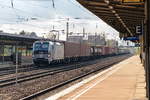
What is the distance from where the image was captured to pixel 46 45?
38.8 metres

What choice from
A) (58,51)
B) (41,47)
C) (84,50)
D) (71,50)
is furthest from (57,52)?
(84,50)

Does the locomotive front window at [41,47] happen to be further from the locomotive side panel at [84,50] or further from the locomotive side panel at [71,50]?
the locomotive side panel at [84,50]

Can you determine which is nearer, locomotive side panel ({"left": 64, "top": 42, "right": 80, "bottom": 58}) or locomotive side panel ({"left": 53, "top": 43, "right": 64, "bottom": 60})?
locomotive side panel ({"left": 53, "top": 43, "right": 64, "bottom": 60})

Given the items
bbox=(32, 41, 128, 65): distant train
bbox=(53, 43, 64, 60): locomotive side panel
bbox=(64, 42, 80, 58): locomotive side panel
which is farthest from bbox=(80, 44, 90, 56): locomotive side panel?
bbox=(53, 43, 64, 60): locomotive side panel

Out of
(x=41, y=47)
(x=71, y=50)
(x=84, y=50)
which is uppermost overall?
(x=41, y=47)

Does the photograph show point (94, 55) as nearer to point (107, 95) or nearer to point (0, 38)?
point (0, 38)

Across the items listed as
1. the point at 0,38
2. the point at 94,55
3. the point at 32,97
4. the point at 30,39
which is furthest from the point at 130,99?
the point at 94,55

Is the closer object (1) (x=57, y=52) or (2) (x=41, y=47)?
(2) (x=41, y=47)

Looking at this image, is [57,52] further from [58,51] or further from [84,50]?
[84,50]

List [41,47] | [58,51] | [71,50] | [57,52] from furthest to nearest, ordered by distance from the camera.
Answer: [71,50], [58,51], [57,52], [41,47]

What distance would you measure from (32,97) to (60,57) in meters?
29.4

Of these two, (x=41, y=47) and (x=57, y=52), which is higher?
(x=41, y=47)

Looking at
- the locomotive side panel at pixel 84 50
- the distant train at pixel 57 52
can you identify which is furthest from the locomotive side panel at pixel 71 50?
the locomotive side panel at pixel 84 50

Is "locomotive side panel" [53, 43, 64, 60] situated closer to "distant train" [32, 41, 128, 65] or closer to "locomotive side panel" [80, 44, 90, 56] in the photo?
"distant train" [32, 41, 128, 65]
